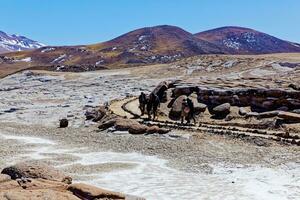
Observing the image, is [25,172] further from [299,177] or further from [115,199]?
[299,177]

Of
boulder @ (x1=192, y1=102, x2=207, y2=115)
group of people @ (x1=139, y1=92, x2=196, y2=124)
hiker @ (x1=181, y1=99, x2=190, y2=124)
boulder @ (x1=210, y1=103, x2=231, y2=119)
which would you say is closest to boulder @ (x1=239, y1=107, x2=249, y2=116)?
boulder @ (x1=210, y1=103, x2=231, y2=119)

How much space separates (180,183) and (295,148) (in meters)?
10.2

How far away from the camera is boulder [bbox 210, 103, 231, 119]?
42.7 m

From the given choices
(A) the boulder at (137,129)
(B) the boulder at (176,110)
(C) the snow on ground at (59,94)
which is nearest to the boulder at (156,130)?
(A) the boulder at (137,129)

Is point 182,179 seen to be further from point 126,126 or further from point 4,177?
point 126,126

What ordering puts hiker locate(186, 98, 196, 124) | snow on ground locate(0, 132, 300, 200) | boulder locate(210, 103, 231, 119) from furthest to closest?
boulder locate(210, 103, 231, 119) < hiker locate(186, 98, 196, 124) < snow on ground locate(0, 132, 300, 200)

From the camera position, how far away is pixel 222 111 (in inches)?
1684

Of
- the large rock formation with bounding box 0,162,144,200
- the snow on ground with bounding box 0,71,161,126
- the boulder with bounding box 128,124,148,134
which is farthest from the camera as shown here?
the snow on ground with bounding box 0,71,161,126

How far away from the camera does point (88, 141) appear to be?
36.5 meters

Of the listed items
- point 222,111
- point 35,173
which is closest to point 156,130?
point 222,111

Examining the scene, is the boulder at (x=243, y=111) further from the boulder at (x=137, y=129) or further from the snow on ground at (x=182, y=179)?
the snow on ground at (x=182, y=179)

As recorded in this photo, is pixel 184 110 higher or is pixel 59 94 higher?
pixel 184 110

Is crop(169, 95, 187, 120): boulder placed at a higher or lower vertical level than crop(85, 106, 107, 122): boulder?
higher

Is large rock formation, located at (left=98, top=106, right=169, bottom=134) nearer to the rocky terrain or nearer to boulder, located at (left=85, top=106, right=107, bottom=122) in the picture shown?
the rocky terrain
